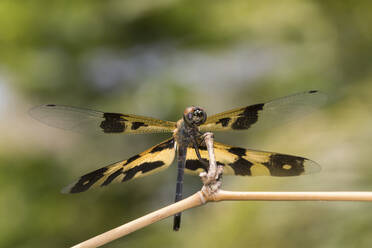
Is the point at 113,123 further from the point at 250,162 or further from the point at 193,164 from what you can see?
the point at 250,162

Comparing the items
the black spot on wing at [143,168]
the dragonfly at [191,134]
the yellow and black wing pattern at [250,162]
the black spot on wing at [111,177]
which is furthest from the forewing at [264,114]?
the black spot on wing at [111,177]

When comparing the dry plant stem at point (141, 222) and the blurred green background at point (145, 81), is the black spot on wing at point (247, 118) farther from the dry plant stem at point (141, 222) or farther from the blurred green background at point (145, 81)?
the dry plant stem at point (141, 222)

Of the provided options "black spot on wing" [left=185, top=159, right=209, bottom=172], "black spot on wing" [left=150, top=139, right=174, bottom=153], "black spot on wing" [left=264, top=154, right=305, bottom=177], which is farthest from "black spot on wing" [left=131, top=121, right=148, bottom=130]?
"black spot on wing" [left=264, top=154, right=305, bottom=177]

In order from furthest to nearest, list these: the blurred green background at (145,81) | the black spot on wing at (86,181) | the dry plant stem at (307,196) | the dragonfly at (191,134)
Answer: the blurred green background at (145,81) < the dragonfly at (191,134) < the black spot on wing at (86,181) < the dry plant stem at (307,196)

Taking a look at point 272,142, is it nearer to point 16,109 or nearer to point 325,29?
point 325,29

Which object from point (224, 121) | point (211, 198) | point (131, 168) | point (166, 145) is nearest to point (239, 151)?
point (224, 121)

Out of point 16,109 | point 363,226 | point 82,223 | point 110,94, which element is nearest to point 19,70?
point 16,109

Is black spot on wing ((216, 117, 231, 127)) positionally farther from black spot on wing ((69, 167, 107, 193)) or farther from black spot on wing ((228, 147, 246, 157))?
black spot on wing ((69, 167, 107, 193))
